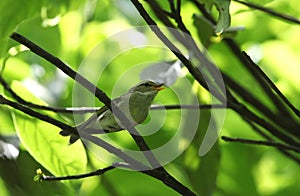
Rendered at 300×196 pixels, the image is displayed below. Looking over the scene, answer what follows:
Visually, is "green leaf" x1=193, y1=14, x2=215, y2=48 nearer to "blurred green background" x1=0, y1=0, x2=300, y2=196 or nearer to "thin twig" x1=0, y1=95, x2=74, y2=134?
"blurred green background" x1=0, y1=0, x2=300, y2=196

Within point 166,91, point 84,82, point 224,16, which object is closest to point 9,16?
point 84,82

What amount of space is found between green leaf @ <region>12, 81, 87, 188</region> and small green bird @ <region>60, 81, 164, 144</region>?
0.04 m

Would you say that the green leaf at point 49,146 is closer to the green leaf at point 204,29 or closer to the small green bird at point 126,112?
the small green bird at point 126,112

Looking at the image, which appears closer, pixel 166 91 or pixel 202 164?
pixel 202 164

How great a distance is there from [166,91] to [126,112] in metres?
0.50

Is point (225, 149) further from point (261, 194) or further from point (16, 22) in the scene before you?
point (16, 22)

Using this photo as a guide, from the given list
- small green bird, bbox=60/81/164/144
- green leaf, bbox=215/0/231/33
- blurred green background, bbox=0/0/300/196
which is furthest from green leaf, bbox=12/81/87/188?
green leaf, bbox=215/0/231/33

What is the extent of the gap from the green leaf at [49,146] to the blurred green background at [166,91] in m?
0.16

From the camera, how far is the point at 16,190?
61.3 inches

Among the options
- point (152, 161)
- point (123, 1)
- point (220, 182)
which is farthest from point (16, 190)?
point (123, 1)

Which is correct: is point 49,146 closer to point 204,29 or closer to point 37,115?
point 37,115

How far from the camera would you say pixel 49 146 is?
1450mm

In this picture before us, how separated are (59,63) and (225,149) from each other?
0.94 metres

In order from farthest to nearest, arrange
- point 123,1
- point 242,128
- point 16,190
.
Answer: point 123,1 → point 242,128 → point 16,190
